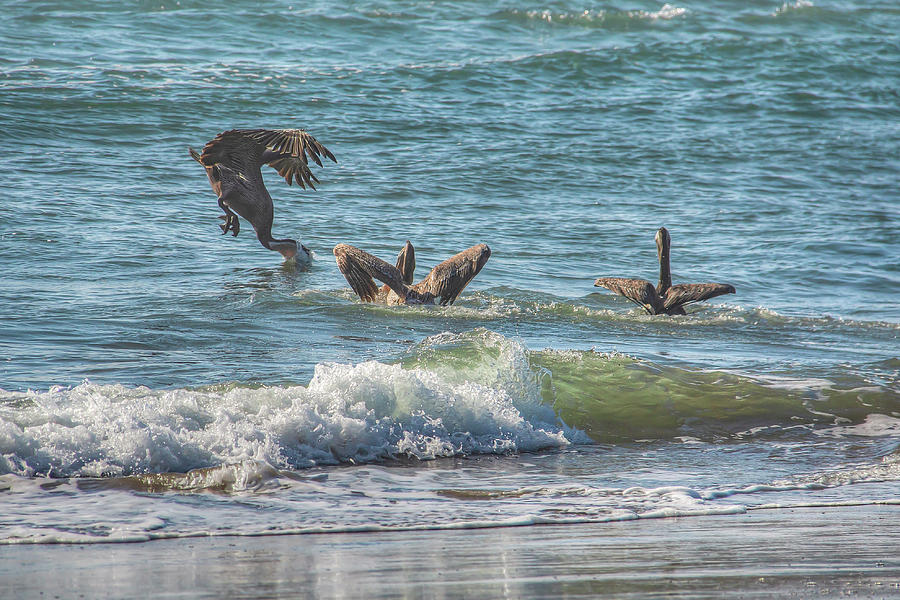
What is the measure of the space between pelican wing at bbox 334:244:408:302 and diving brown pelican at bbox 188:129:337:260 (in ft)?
5.61

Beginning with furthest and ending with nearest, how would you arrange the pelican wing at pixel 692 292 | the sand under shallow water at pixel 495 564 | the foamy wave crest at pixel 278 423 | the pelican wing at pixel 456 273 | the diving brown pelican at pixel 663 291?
the diving brown pelican at pixel 663 291
the pelican wing at pixel 692 292
the pelican wing at pixel 456 273
the foamy wave crest at pixel 278 423
the sand under shallow water at pixel 495 564

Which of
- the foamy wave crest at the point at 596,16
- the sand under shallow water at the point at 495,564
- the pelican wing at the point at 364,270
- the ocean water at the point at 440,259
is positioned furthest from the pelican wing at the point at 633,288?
the foamy wave crest at the point at 596,16

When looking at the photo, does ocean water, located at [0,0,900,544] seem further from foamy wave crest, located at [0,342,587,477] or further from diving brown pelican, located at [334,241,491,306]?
diving brown pelican, located at [334,241,491,306]

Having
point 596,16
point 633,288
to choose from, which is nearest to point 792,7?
point 596,16

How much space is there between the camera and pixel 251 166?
1050cm

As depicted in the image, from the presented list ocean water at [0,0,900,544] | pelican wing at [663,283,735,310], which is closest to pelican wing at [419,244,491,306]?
ocean water at [0,0,900,544]

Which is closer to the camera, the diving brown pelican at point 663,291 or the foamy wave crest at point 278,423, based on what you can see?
the foamy wave crest at point 278,423

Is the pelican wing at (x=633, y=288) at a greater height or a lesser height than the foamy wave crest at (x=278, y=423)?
lesser

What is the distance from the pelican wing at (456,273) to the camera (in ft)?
28.9

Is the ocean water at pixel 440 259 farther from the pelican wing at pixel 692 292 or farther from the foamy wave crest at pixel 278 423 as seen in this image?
the pelican wing at pixel 692 292

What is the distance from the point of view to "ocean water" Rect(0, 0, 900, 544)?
16.0ft

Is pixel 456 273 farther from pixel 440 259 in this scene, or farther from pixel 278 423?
pixel 278 423

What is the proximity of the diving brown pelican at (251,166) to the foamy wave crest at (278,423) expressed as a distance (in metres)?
4.80

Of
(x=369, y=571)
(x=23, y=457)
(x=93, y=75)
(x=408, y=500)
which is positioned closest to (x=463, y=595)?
(x=369, y=571)
